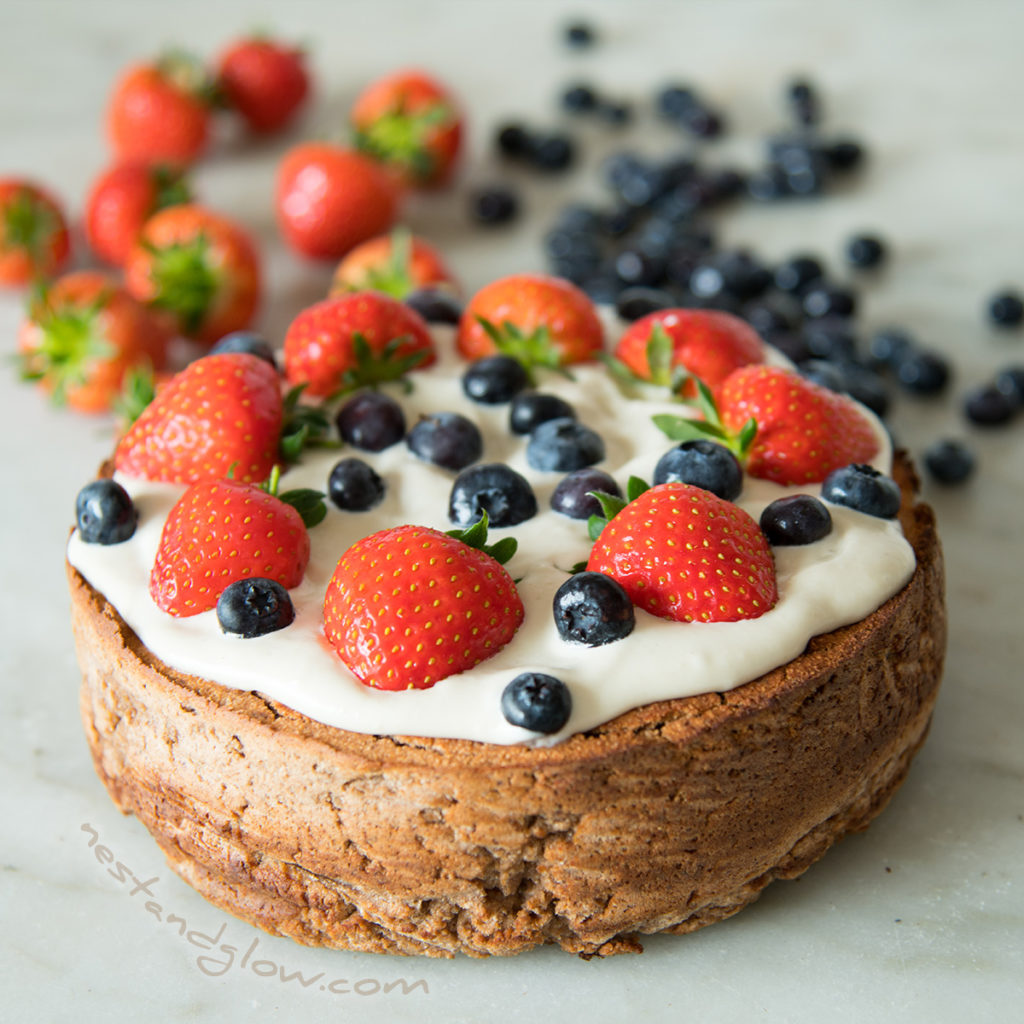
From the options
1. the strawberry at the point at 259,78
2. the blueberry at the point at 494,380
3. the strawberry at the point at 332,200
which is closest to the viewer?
the blueberry at the point at 494,380

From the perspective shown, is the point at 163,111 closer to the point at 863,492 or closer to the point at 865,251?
the point at 865,251

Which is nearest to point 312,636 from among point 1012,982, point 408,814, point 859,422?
point 408,814

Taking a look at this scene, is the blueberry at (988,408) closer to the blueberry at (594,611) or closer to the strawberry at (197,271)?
the blueberry at (594,611)

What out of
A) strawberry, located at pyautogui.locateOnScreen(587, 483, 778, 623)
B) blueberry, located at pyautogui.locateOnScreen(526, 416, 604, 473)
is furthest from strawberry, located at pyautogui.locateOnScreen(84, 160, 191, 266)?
strawberry, located at pyautogui.locateOnScreen(587, 483, 778, 623)

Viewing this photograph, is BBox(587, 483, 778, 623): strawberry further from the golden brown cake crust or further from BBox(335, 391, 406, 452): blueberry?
BBox(335, 391, 406, 452): blueberry

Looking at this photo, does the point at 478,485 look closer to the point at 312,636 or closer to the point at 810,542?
the point at 312,636

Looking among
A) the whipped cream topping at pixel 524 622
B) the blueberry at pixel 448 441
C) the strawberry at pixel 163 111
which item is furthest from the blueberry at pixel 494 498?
the strawberry at pixel 163 111
